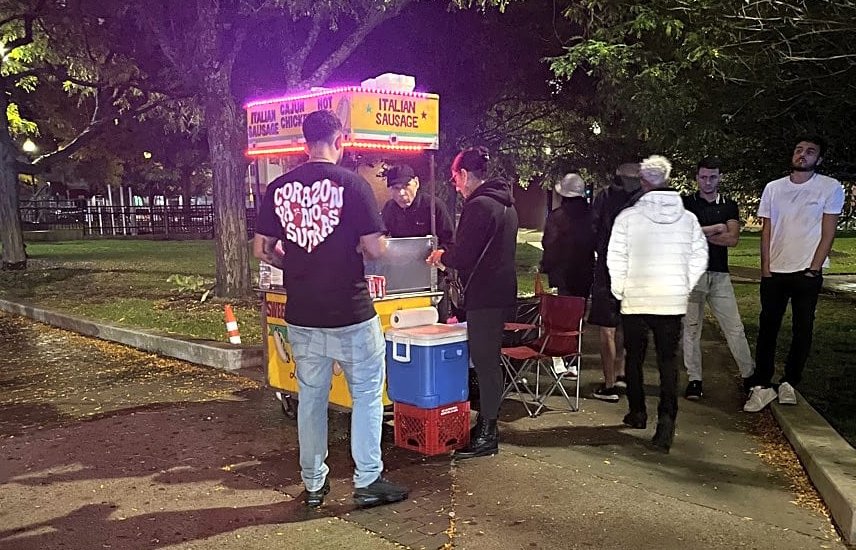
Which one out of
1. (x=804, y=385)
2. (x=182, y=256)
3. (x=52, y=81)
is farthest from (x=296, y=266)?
(x=52, y=81)

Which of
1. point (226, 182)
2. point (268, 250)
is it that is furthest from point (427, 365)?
point (226, 182)

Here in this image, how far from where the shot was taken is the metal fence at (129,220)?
32375 millimetres

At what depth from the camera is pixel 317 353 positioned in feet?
13.3

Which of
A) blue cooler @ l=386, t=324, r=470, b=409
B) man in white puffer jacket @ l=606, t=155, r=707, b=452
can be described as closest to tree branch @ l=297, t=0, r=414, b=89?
man in white puffer jacket @ l=606, t=155, r=707, b=452

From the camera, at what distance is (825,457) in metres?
4.46

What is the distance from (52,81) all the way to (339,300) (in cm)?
2073

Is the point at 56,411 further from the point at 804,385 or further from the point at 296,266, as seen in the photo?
the point at 804,385

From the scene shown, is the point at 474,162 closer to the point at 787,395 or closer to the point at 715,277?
the point at 715,277

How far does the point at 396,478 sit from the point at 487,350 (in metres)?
0.98

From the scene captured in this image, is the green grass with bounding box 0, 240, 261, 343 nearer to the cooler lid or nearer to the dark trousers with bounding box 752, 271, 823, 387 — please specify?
the cooler lid

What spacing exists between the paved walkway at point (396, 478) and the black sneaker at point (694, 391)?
0.37 feet

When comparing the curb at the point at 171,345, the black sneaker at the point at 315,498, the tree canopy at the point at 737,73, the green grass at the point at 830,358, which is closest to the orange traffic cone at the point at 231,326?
the curb at the point at 171,345

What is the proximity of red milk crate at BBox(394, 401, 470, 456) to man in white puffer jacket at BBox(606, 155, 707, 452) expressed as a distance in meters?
1.30

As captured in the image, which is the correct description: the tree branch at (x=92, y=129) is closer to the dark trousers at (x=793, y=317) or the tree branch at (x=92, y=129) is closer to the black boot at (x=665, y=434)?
the dark trousers at (x=793, y=317)
